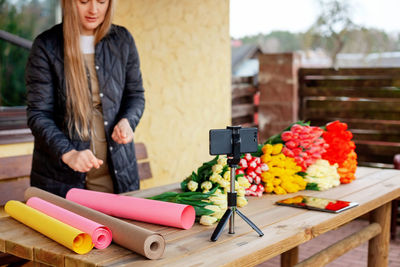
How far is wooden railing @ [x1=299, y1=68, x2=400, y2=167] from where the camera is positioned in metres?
5.91

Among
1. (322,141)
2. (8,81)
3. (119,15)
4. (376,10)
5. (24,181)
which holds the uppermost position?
(376,10)

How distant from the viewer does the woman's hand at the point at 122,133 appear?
2512 mm

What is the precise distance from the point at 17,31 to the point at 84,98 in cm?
262

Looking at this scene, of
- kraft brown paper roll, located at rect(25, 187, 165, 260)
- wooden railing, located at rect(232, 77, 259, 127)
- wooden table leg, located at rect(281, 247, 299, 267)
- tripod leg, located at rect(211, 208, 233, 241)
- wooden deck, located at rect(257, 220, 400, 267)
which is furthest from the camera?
wooden railing, located at rect(232, 77, 259, 127)

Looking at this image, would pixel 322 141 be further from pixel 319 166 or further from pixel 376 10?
pixel 376 10

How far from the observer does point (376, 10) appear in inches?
309

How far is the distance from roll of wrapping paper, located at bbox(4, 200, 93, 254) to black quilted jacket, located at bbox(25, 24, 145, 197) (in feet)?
1.52

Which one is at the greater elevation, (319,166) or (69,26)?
(69,26)

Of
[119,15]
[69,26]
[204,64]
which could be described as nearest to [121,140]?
[69,26]

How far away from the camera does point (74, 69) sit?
8.62 ft

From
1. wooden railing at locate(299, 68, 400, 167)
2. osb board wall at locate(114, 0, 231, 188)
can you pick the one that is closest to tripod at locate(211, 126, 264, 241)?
osb board wall at locate(114, 0, 231, 188)

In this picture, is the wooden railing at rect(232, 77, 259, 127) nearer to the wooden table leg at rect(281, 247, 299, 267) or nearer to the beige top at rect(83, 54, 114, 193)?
the wooden table leg at rect(281, 247, 299, 267)

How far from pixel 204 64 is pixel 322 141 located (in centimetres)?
257

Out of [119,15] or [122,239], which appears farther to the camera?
[119,15]
